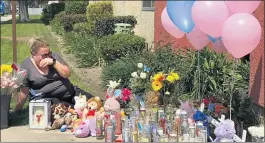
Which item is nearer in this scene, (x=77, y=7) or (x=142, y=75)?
(x=142, y=75)

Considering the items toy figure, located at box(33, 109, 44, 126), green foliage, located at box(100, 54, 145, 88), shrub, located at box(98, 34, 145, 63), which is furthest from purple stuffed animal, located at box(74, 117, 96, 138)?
shrub, located at box(98, 34, 145, 63)

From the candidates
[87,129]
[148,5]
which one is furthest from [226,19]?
[148,5]

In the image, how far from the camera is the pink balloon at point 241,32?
3766 millimetres

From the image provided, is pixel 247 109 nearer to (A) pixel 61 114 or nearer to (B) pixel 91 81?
(A) pixel 61 114

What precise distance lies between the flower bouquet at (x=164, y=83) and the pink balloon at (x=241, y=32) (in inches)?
82.2

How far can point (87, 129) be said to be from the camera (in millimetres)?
4871

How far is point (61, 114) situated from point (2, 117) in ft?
2.28

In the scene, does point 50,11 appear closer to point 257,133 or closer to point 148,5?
point 148,5

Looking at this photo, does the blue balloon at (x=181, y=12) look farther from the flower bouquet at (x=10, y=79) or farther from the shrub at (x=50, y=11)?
the shrub at (x=50, y=11)

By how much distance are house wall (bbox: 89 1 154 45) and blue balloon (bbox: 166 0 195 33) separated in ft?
24.0

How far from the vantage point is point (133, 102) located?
239 inches

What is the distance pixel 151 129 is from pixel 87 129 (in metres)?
0.79

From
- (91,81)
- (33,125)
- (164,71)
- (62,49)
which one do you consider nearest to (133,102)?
(164,71)

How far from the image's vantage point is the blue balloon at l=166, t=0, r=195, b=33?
3938 millimetres
